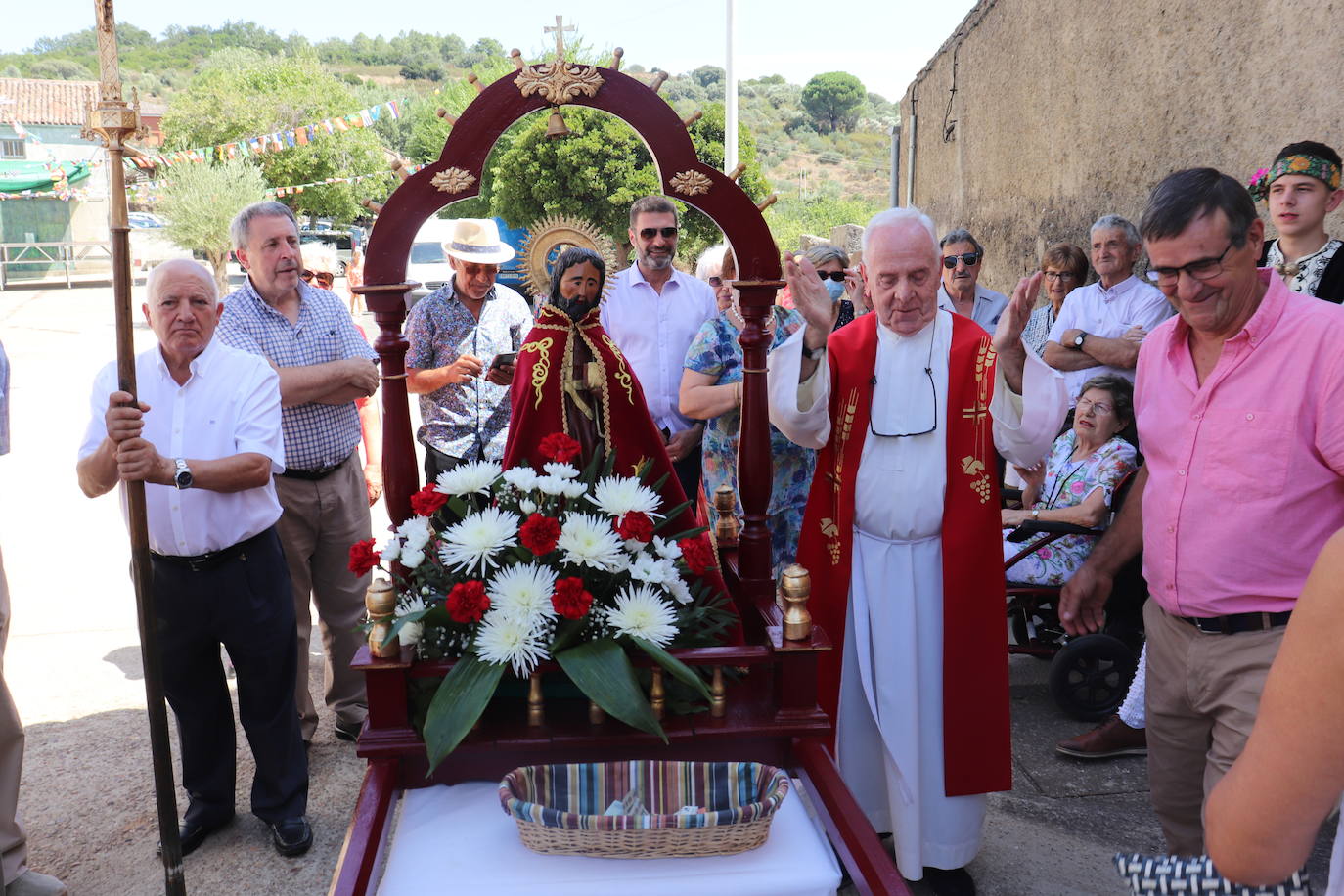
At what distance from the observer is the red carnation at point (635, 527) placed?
7.79ft

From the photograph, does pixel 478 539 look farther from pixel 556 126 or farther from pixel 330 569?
pixel 330 569

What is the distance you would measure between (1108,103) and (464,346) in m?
5.37

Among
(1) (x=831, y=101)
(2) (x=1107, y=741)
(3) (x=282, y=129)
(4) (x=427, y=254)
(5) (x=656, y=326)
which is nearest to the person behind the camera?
(2) (x=1107, y=741)

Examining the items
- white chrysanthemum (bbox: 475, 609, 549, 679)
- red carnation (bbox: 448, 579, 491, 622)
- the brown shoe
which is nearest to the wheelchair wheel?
the brown shoe

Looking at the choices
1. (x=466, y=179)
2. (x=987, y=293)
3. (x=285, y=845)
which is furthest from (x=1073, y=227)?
(x=285, y=845)

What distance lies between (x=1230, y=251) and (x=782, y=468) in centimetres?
188

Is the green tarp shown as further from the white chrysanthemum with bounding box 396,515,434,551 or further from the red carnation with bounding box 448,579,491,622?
the red carnation with bounding box 448,579,491,622

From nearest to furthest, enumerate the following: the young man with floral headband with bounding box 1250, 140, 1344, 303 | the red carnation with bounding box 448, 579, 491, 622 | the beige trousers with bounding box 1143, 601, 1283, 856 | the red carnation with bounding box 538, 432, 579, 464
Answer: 1. the red carnation with bounding box 448, 579, 491, 622
2. the beige trousers with bounding box 1143, 601, 1283, 856
3. the red carnation with bounding box 538, 432, 579, 464
4. the young man with floral headband with bounding box 1250, 140, 1344, 303

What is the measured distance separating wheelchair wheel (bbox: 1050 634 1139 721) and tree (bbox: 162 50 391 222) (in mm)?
32569

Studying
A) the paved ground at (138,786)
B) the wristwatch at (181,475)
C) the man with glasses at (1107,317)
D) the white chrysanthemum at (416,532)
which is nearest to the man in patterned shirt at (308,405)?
the paved ground at (138,786)

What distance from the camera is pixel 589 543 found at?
234cm

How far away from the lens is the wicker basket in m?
1.94

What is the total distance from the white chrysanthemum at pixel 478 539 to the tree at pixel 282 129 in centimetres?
3332

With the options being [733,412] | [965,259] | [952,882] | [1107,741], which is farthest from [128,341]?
[965,259]
